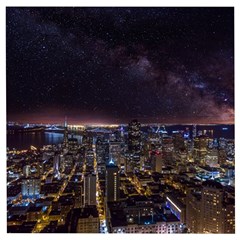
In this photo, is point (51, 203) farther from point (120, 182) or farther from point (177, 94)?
point (177, 94)

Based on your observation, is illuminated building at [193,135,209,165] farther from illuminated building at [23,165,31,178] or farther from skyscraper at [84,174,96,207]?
illuminated building at [23,165,31,178]

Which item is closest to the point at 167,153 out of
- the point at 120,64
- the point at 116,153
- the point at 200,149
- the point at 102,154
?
the point at 200,149

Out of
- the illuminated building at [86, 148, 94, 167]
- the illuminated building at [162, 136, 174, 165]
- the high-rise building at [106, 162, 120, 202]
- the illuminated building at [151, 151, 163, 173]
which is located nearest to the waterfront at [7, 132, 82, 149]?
the high-rise building at [106, 162, 120, 202]

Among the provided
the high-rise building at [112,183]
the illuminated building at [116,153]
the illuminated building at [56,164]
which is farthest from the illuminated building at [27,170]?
the illuminated building at [116,153]

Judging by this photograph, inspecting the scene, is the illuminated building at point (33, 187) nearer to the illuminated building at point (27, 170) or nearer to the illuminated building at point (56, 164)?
the illuminated building at point (27, 170)

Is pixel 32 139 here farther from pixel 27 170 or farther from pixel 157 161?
pixel 157 161
